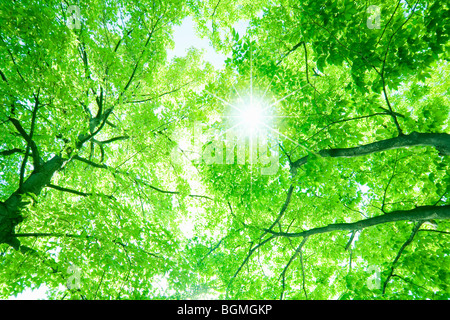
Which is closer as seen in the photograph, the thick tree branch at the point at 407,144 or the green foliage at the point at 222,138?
the thick tree branch at the point at 407,144

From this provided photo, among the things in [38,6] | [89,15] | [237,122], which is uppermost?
[89,15]

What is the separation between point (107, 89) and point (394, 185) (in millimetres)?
6134

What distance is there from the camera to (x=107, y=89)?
4.17m

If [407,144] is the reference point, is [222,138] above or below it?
above

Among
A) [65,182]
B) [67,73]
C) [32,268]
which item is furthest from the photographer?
[65,182]

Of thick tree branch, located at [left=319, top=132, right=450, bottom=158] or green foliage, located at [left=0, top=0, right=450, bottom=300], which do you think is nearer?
thick tree branch, located at [left=319, top=132, right=450, bottom=158]

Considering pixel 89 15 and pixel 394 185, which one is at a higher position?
pixel 89 15

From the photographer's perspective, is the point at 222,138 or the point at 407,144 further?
the point at 222,138
